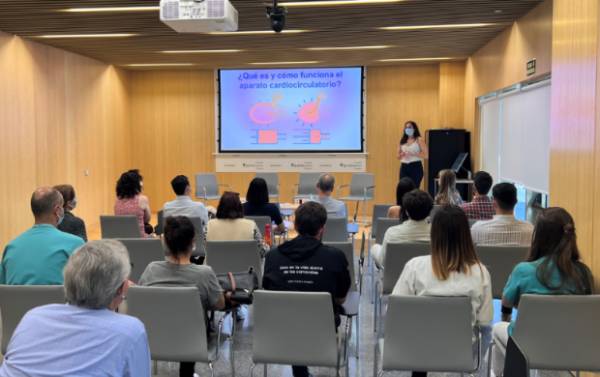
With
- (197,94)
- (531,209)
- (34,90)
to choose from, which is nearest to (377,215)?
(531,209)

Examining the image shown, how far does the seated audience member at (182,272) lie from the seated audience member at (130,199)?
2830mm

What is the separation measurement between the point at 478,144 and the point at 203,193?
15.8 feet

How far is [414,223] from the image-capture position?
14.1 ft

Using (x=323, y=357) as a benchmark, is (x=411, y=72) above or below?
above

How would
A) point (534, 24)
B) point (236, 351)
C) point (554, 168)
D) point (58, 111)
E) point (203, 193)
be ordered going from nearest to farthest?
point (236, 351)
point (554, 168)
point (534, 24)
point (58, 111)
point (203, 193)

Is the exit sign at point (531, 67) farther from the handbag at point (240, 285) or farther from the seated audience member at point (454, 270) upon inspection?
the handbag at point (240, 285)

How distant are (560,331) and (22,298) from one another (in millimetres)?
2748

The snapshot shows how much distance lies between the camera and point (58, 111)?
9516 millimetres

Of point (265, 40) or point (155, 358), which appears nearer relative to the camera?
point (155, 358)

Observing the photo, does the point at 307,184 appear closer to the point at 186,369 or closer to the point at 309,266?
the point at 186,369

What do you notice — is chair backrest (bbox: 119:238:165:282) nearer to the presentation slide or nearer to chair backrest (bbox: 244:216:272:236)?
chair backrest (bbox: 244:216:272:236)

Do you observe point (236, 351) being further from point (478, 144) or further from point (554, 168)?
point (478, 144)

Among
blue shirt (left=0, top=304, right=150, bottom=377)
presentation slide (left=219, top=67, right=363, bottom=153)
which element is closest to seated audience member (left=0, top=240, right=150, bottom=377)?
blue shirt (left=0, top=304, right=150, bottom=377)

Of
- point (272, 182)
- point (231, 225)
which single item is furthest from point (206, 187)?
point (231, 225)
